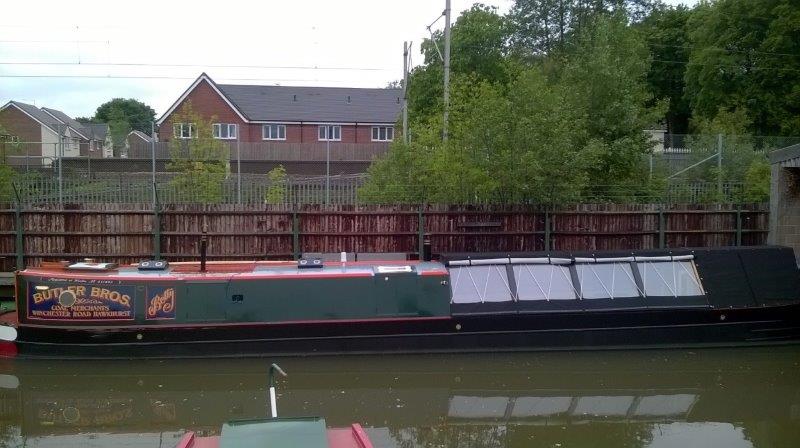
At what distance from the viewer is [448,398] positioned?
38.8 ft

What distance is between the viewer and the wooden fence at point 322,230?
56.9ft

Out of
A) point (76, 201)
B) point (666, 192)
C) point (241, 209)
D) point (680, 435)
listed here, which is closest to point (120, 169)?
point (76, 201)

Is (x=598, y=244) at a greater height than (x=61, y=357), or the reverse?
(x=598, y=244)

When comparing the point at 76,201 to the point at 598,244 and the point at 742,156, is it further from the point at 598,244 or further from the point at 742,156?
the point at 742,156

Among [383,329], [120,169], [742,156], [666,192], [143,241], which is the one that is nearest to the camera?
[383,329]

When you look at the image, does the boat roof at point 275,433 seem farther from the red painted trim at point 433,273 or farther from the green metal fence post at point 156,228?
the green metal fence post at point 156,228

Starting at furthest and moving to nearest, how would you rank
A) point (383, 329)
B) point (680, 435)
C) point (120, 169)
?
point (120, 169), point (383, 329), point (680, 435)

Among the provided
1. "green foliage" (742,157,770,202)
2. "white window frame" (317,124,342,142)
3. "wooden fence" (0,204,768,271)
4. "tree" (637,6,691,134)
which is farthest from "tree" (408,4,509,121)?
"wooden fence" (0,204,768,271)

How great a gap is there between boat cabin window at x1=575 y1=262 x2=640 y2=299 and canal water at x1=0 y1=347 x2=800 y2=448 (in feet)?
3.75

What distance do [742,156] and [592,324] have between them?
13846mm

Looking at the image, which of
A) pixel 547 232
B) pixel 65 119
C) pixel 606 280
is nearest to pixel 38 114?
pixel 65 119

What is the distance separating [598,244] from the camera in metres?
18.5

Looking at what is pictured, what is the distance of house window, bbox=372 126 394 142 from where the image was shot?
151 feet

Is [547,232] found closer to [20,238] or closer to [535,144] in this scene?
[535,144]
